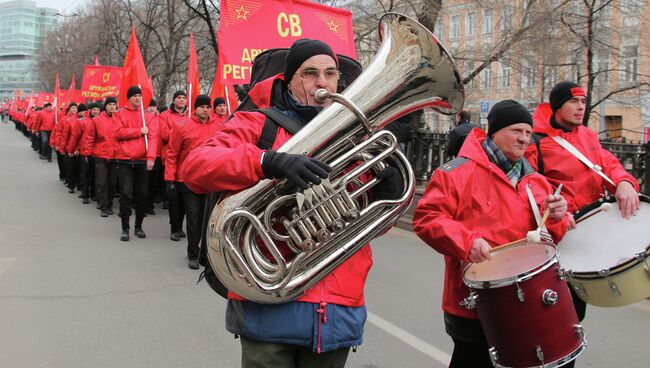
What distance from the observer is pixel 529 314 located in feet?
8.17

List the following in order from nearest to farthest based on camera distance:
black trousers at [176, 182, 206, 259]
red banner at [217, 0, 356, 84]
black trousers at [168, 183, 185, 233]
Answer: black trousers at [176, 182, 206, 259]
red banner at [217, 0, 356, 84]
black trousers at [168, 183, 185, 233]

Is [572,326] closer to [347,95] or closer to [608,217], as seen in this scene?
[608,217]

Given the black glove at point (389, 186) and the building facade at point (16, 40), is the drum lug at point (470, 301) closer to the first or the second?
the black glove at point (389, 186)

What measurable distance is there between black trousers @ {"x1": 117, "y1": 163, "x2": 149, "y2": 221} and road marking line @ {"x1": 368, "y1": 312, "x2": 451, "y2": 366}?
444cm

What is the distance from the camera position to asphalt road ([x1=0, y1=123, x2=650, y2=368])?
4164 mm

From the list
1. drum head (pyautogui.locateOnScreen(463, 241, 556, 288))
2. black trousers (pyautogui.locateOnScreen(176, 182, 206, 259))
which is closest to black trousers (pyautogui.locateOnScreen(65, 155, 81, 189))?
black trousers (pyautogui.locateOnScreen(176, 182, 206, 259))

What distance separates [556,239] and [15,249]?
6.69 meters

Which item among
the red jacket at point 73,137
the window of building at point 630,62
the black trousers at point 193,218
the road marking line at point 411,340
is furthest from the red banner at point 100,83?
the road marking line at point 411,340

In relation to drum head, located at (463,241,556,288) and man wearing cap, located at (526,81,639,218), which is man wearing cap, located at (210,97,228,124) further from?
drum head, located at (463,241,556,288)

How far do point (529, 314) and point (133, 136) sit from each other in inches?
294

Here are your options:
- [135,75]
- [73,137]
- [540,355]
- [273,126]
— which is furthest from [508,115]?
[73,137]

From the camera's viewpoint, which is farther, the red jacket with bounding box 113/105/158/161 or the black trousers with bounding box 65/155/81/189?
the black trousers with bounding box 65/155/81/189

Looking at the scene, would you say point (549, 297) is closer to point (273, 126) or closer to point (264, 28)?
point (273, 126)

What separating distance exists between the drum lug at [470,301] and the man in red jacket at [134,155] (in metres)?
6.16
